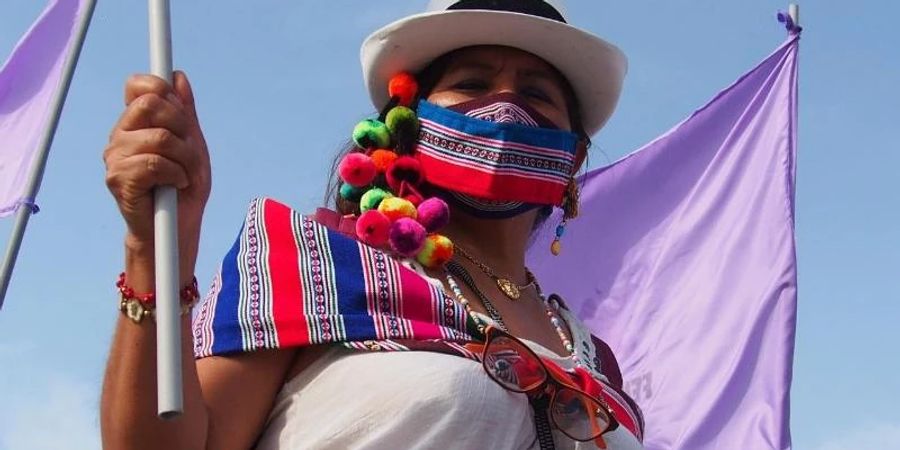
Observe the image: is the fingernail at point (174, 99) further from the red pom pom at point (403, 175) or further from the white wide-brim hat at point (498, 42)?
the white wide-brim hat at point (498, 42)

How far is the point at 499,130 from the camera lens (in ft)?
14.5

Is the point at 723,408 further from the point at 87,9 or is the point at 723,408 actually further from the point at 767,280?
the point at 87,9

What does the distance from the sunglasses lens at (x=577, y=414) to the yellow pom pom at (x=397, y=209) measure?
27.4 inches

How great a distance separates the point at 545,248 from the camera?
22.6ft

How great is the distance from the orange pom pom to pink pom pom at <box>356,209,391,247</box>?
27 cm

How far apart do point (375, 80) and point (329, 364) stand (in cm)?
138

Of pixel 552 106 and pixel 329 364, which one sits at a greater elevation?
pixel 552 106

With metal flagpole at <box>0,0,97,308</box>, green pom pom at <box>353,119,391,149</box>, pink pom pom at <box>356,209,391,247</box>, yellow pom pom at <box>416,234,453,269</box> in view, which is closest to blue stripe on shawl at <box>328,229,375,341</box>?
pink pom pom at <box>356,209,391,247</box>

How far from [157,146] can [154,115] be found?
0.07 m

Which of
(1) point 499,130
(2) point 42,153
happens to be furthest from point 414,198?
(2) point 42,153

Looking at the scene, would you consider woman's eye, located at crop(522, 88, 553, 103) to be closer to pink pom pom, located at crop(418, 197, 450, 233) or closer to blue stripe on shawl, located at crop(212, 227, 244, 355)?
pink pom pom, located at crop(418, 197, 450, 233)

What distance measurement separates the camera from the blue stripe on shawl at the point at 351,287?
3803mm

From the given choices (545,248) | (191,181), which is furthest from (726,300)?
(191,181)

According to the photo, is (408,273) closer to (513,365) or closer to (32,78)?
(513,365)
